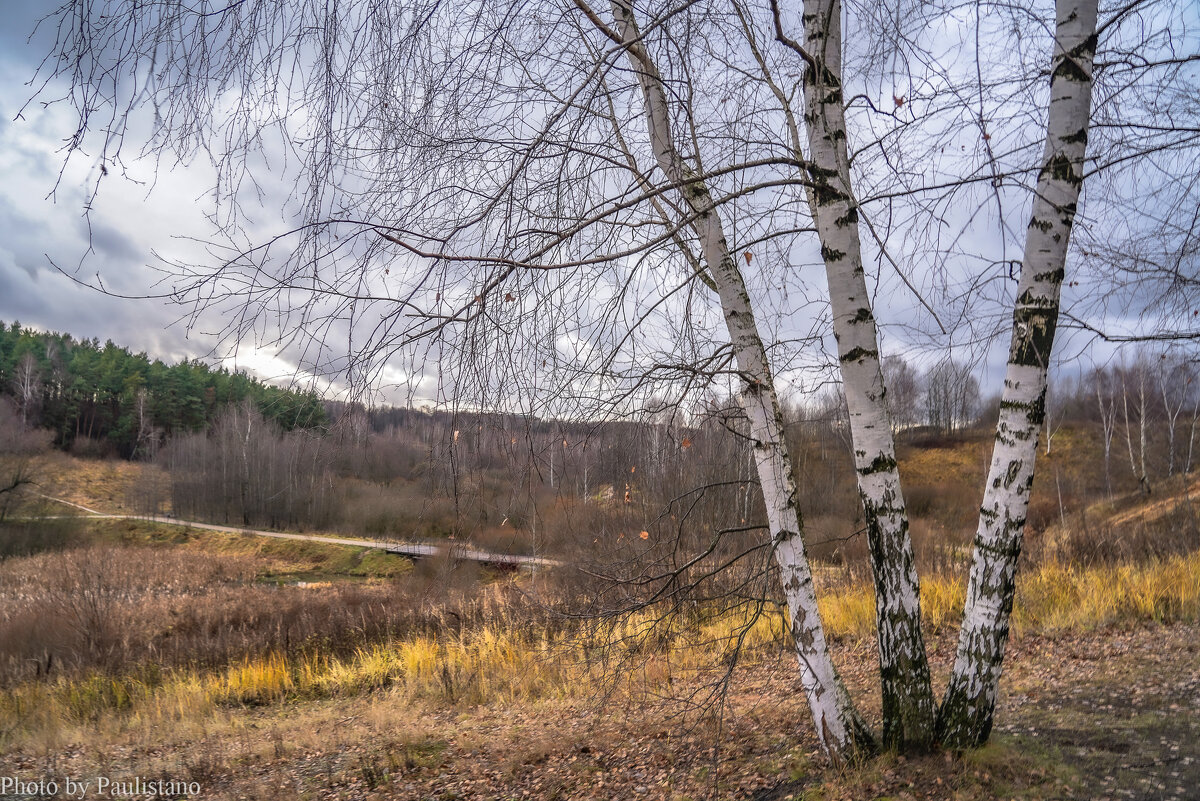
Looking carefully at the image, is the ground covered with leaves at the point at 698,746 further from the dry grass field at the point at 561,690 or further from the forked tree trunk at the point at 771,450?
the forked tree trunk at the point at 771,450

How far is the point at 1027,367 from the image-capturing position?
3.13 m

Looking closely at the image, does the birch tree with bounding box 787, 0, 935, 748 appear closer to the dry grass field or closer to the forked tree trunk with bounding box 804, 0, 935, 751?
the forked tree trunk with bounding box 804, 0, 935, 751

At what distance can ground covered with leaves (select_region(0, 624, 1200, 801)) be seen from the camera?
319cm

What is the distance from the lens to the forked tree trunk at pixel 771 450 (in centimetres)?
349

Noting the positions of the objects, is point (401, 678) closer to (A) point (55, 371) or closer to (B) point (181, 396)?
(B) point (181, 396)

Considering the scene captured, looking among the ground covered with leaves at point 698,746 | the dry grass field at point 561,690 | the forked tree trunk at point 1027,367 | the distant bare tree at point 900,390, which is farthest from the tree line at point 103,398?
the forked tree trunk at point 1027,367

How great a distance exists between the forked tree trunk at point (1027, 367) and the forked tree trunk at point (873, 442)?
251 millimetres

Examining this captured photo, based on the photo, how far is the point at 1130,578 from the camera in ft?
25.5

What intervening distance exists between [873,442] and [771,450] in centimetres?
55

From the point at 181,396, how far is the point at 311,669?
38153 millimetres

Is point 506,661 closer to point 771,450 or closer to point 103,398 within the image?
point 771,450

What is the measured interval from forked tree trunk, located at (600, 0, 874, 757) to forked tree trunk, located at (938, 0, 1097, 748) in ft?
1.97

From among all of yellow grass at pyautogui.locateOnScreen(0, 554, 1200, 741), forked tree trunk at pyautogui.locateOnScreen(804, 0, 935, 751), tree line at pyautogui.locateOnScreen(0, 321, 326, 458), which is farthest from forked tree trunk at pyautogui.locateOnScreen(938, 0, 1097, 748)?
tree line at pyautogui.locateOnScreen(0, 321, 326, 458)

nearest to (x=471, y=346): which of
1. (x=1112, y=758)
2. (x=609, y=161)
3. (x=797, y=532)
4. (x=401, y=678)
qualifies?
(x=609, y=161)
